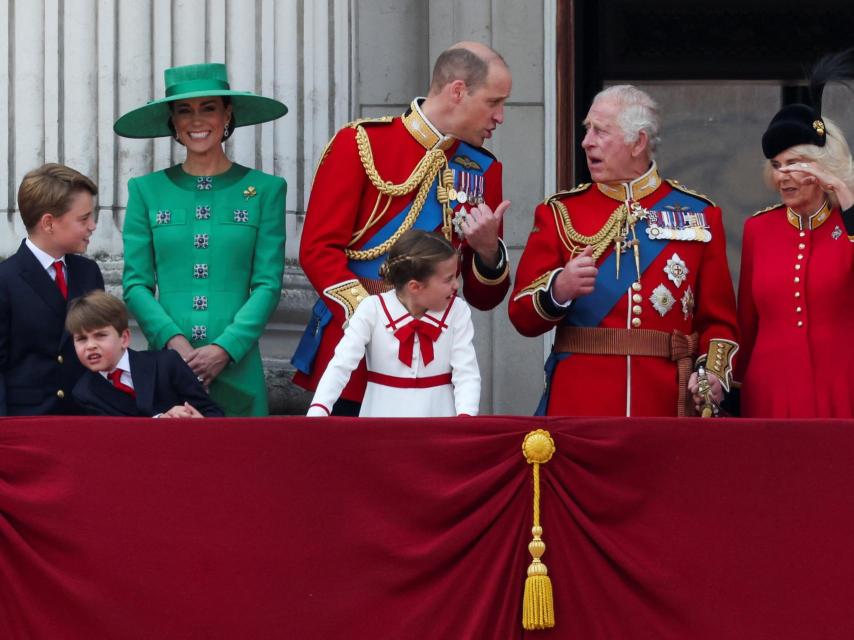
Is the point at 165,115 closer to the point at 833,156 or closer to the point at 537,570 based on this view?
the point at 833,156

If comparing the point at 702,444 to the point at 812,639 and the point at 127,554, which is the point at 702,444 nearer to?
the point at 812,639

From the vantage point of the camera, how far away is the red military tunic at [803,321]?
5656 mm

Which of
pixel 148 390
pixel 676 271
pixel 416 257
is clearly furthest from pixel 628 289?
pixel 148 390

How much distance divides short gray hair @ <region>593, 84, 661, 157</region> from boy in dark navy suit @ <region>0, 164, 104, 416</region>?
148 centimetres

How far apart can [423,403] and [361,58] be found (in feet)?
7.86

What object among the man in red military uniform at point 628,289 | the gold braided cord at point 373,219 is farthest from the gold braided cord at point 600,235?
the gold braided cord at point 373,219

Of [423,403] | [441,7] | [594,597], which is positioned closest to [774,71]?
[441,7]

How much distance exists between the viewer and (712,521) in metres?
4.93

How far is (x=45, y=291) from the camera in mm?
5711

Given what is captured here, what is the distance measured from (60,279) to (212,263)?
1.64ft

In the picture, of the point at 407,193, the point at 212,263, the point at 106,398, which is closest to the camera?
the point at 106,398

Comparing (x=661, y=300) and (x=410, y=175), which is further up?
(x=410, y=175)

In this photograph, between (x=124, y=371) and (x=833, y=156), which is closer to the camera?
(x=124, y=371)

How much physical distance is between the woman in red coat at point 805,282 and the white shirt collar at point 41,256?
192 cm
